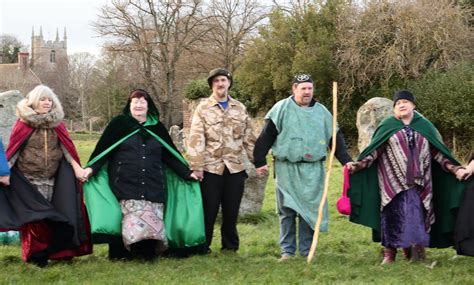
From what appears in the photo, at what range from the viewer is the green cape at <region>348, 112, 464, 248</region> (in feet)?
24.5

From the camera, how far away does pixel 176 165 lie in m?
7.88

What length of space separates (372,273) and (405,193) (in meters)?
0.97

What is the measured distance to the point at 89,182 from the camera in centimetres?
761

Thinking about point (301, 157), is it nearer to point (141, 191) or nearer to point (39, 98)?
point (141, 191)

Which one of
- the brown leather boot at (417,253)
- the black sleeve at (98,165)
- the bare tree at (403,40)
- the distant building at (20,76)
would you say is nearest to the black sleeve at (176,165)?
the black sleeve at (98,165)

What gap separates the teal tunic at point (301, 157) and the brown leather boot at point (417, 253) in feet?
3.23

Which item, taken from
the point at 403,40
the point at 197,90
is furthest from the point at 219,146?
the point at 197,90

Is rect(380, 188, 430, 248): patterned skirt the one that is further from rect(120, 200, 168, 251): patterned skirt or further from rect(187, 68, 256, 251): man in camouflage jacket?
rect(120, 200, 168, 251): patterned skirt

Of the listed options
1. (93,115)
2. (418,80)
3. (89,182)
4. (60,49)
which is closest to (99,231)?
(89,182)

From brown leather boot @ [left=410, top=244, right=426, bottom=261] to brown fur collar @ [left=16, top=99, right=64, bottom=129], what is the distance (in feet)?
13.4

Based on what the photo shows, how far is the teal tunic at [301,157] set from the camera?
7.55 metres

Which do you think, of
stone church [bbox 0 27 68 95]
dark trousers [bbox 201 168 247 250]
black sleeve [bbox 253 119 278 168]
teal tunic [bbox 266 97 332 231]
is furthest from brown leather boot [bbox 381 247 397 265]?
A: stone church [bbox 0 27 68 95]

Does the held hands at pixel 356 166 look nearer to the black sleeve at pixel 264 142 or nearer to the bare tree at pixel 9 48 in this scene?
the black sleeve at pixel 264 142

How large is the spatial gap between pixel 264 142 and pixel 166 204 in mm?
1316
